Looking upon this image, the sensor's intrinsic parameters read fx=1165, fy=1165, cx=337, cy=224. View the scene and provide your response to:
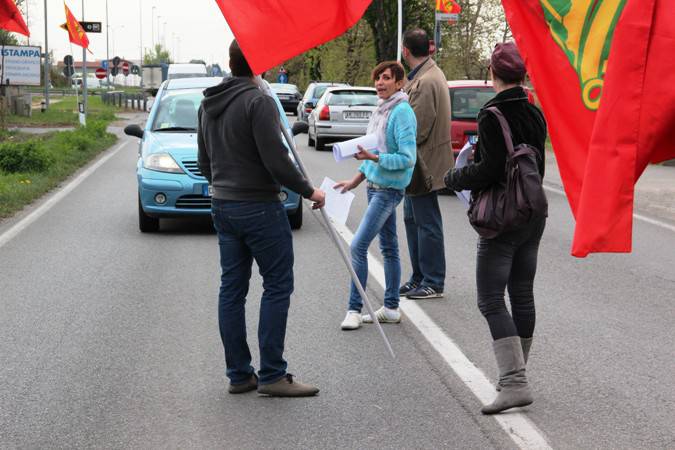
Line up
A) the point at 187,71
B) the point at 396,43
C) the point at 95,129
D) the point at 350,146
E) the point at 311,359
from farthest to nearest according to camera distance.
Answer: the point at 396,43, the point at 187,71, the point at 95,129, the point at 350,146, the point at 311,359

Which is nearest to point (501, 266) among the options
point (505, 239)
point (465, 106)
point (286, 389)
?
point (505, 239)

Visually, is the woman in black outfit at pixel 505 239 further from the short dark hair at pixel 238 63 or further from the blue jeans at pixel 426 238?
the blue jeans at pixel 426 238

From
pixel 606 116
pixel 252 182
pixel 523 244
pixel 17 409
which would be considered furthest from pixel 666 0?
pixel 17 409

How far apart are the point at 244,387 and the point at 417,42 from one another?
9.91ft

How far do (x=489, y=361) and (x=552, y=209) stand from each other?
359 inches

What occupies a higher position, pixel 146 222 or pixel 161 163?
pixel 161 163

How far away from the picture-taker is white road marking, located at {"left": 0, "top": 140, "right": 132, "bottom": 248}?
480 inches

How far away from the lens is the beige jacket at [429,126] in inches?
321

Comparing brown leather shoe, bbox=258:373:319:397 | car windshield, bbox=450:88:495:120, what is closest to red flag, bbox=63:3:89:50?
car windshield, bbox=450:88:495:120

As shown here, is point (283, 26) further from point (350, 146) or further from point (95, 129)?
point (95, 129)

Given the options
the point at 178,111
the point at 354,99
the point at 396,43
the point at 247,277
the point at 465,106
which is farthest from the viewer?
the point at 396,43

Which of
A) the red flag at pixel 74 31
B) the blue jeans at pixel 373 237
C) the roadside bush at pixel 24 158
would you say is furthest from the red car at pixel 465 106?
the red flag at pixel 74 31

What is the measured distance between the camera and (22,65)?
42812 millimetres

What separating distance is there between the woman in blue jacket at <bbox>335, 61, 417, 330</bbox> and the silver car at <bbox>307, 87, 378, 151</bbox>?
Answer: 19634 millimetres
